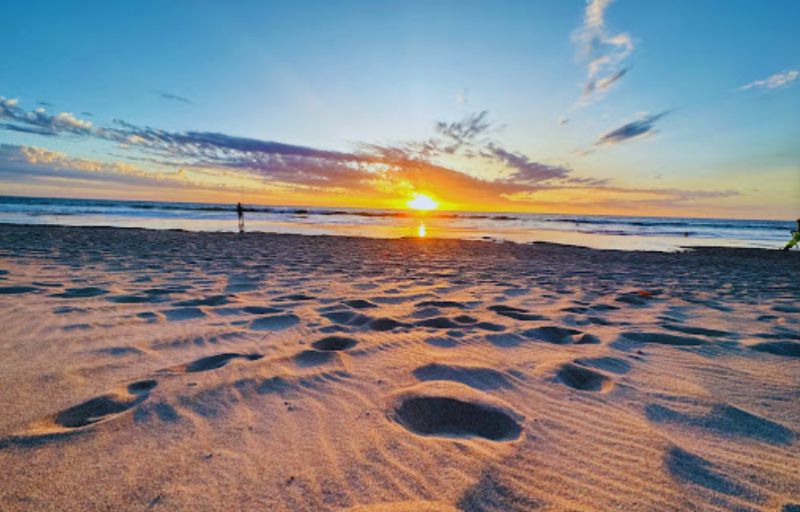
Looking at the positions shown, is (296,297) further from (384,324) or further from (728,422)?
(728,422)

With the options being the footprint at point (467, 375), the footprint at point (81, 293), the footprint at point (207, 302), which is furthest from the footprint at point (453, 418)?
the footprint at point (81, 293)

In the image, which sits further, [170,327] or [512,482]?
[170,327]

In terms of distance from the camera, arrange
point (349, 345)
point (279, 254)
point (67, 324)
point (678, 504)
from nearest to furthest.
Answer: point (678, 504) < point (349, 345) < point (67, 324) < point (279, 254)

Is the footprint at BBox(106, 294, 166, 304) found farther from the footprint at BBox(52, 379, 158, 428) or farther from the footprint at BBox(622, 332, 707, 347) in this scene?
the footprint at BBox(622, 332, 707, 347)

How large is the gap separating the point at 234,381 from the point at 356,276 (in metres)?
4.12

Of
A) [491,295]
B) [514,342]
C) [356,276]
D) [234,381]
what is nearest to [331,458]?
[234,381]

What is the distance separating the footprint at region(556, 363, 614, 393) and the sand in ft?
0.05

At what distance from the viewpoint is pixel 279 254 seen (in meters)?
9.23

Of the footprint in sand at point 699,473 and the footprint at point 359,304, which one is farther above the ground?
the footprint at point 359,304

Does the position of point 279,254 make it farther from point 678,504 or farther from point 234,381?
point 678,504

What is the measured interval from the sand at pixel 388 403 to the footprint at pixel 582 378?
0.02m

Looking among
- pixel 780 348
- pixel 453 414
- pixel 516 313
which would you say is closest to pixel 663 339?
pixel 780 348

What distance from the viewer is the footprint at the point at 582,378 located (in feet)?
7.58

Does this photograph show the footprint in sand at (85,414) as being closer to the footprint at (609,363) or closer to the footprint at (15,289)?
the footprint at (609,363)
